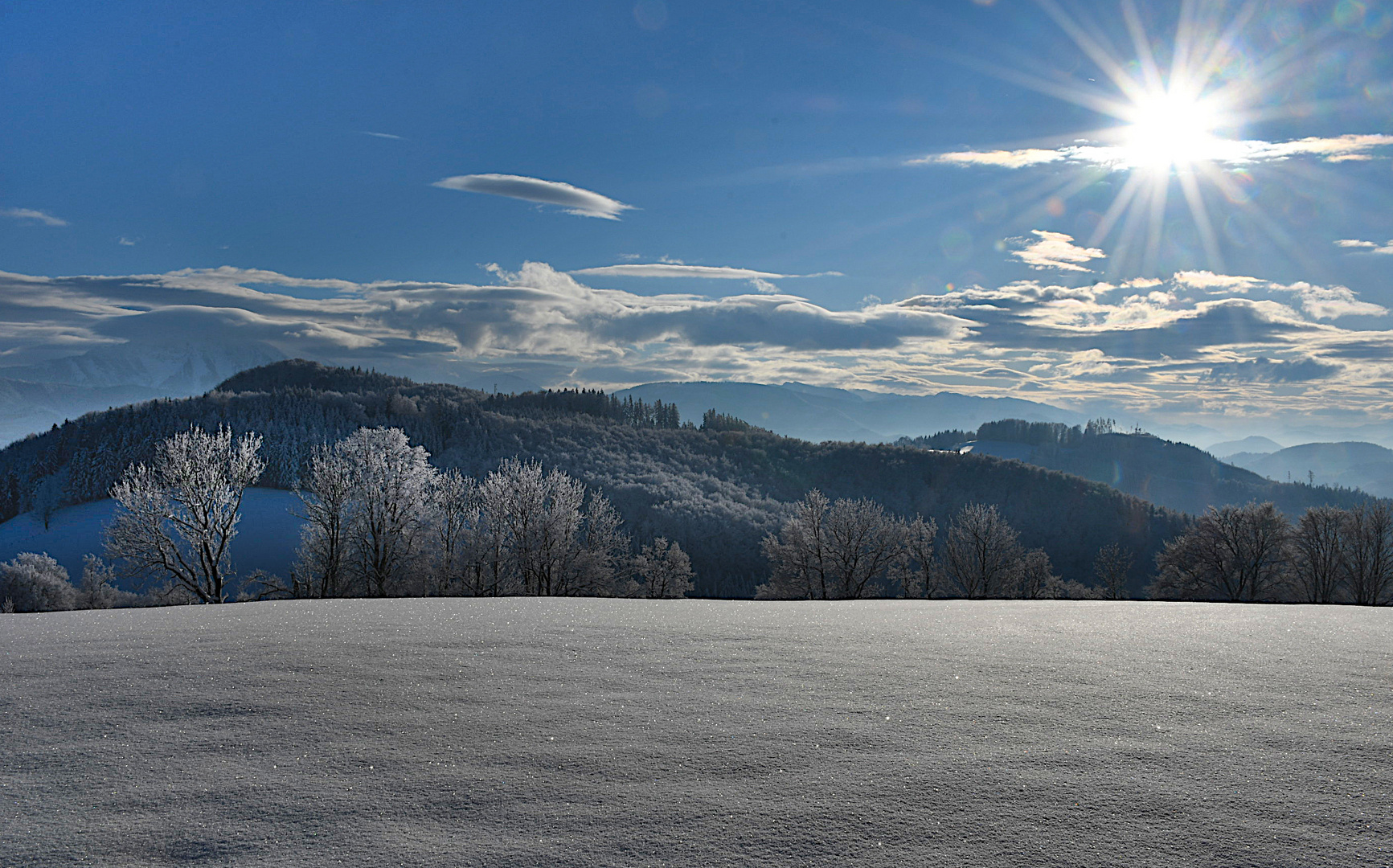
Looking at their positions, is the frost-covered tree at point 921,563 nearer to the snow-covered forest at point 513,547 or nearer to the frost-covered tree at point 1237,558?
the snow-covered forest at point 513,547

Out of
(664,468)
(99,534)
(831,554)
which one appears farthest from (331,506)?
(664,468)

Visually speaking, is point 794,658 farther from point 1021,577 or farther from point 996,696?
point 1021,577

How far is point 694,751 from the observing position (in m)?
5.18

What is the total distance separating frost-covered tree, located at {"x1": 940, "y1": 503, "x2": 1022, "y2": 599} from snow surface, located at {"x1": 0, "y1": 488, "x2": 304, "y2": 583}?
3283 inches

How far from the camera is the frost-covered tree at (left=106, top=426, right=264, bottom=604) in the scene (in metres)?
27.3

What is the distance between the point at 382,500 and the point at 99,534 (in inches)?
3599

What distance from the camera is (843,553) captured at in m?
45.9

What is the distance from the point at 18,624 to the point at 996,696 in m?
13.7

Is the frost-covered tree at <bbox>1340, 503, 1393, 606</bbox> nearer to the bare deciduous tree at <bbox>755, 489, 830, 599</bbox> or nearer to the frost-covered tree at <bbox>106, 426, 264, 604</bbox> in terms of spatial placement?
the bare deciduous tree at <bbox>755, 489, 830, 599</bbox>

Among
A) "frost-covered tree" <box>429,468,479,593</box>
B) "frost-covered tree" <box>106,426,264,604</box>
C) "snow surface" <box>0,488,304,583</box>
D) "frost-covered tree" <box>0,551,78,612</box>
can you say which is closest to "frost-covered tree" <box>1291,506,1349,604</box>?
"frost-covered tree" <box>429,468,479,593</box>

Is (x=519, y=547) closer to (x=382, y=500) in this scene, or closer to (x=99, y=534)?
(x=382, y=500)

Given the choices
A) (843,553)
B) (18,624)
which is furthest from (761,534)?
(18,624)

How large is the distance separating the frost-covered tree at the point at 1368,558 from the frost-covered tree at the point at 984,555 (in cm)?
1952

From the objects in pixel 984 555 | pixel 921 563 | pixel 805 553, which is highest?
pixel 805 553
